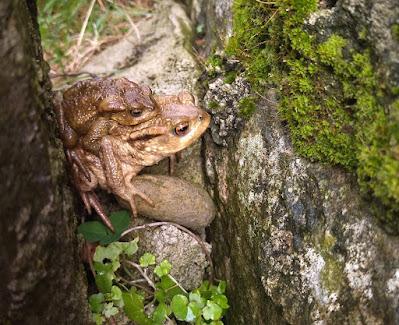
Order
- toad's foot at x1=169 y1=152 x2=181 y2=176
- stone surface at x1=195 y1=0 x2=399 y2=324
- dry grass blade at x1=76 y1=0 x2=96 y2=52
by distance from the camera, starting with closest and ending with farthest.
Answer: stone surface at x1=195 y1=0 x2=399 y2=324 < toad's foot at x1=169 y1=152 x2=181 y2=176 < dry grass blade at x1=76 y1=0 x2=96 y2=52

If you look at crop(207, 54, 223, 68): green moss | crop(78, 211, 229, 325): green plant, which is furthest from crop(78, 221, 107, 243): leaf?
crop(207, 54, 223, 68): green moss

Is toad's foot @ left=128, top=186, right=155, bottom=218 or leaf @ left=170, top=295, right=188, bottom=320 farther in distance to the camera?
toad's foot @ left=128, top=186, right=155, bottom=218

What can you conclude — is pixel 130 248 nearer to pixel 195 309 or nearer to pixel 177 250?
pixel 177 250

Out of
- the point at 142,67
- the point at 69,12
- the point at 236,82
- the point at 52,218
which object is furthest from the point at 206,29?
the point at 52,218

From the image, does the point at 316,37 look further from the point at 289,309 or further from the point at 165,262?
the point at 165,262

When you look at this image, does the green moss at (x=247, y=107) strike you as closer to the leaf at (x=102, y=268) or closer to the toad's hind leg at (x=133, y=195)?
the toad's hind leg at (x=133, y=195)

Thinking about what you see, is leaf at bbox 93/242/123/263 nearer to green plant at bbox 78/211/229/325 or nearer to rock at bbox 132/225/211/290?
green plant at bbox 78/211/229/325

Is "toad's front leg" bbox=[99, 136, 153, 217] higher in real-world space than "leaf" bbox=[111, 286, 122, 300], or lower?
higher
